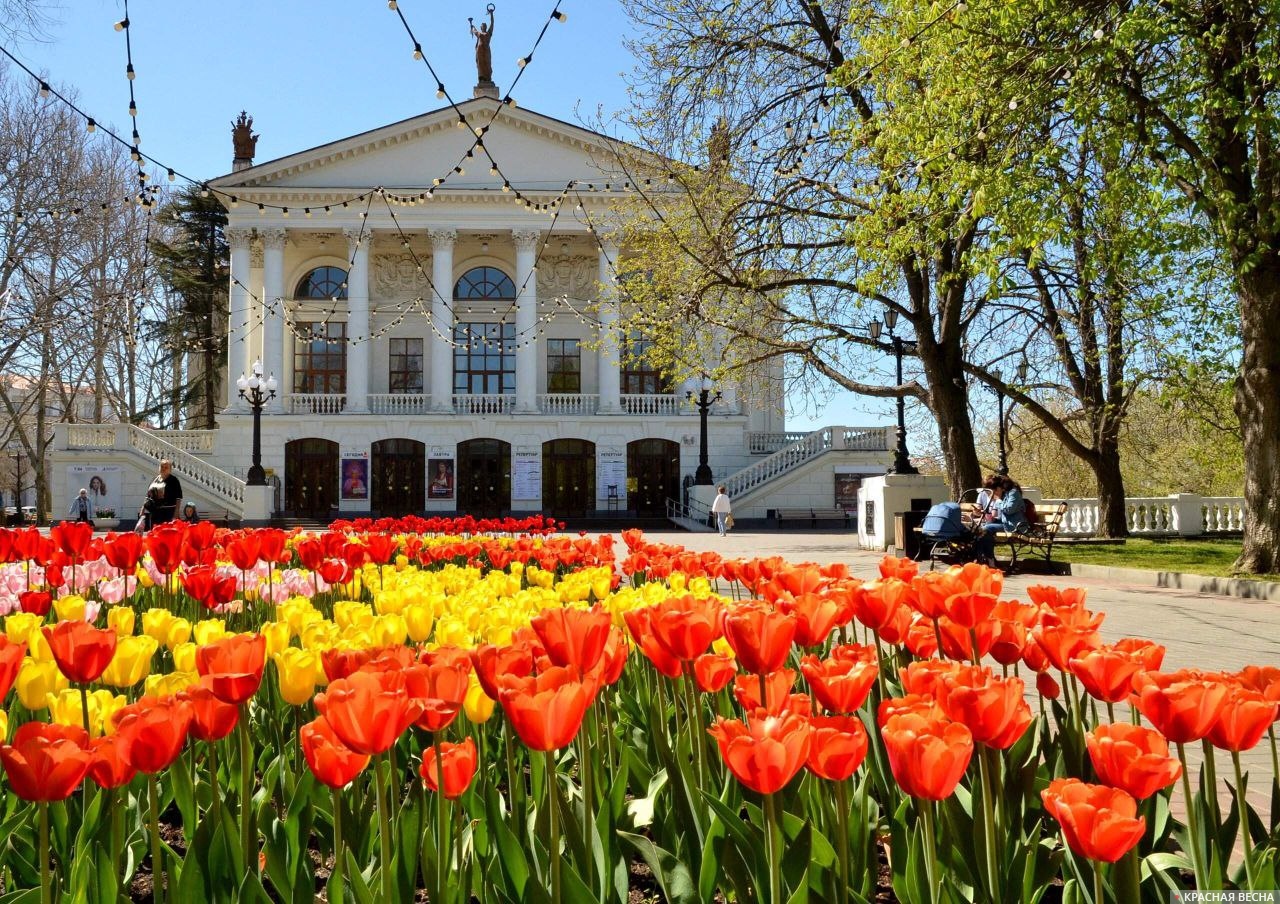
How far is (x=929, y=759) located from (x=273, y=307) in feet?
131

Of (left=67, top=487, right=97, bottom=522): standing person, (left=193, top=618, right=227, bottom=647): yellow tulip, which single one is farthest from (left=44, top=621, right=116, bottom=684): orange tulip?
(left=67, top=487, right=97, bottom=522): standing person

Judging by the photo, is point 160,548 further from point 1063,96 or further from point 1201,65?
point 1201,65

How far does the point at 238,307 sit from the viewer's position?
127ft

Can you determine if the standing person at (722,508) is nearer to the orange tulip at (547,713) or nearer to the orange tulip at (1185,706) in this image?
the orange tulip at (1185,706)

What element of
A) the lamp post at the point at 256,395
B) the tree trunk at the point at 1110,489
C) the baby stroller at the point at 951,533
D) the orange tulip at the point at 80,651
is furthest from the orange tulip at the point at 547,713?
the lamp post at the point at 256,395

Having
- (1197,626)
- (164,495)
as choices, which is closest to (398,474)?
(164,495)

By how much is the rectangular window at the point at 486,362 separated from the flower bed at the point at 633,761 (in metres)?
39.3

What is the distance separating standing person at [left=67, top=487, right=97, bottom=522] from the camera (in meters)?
32.4

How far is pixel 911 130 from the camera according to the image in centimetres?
1143

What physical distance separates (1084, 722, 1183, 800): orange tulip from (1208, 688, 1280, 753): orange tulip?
0.15m

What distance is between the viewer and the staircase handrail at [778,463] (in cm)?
3612

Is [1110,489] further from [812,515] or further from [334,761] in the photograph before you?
[334,761]

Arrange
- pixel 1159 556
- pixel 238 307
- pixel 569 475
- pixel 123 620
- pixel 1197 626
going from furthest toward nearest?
pixel 569 475 < pixel 238 307 < pixel 1159 556 < pixel 1197 626 < pixel 123 620

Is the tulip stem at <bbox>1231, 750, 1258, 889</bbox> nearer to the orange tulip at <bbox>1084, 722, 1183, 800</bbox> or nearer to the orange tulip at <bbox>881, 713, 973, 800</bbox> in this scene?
the orange tulip at <bbox>1084, 722, 1183, 800</bbox>
